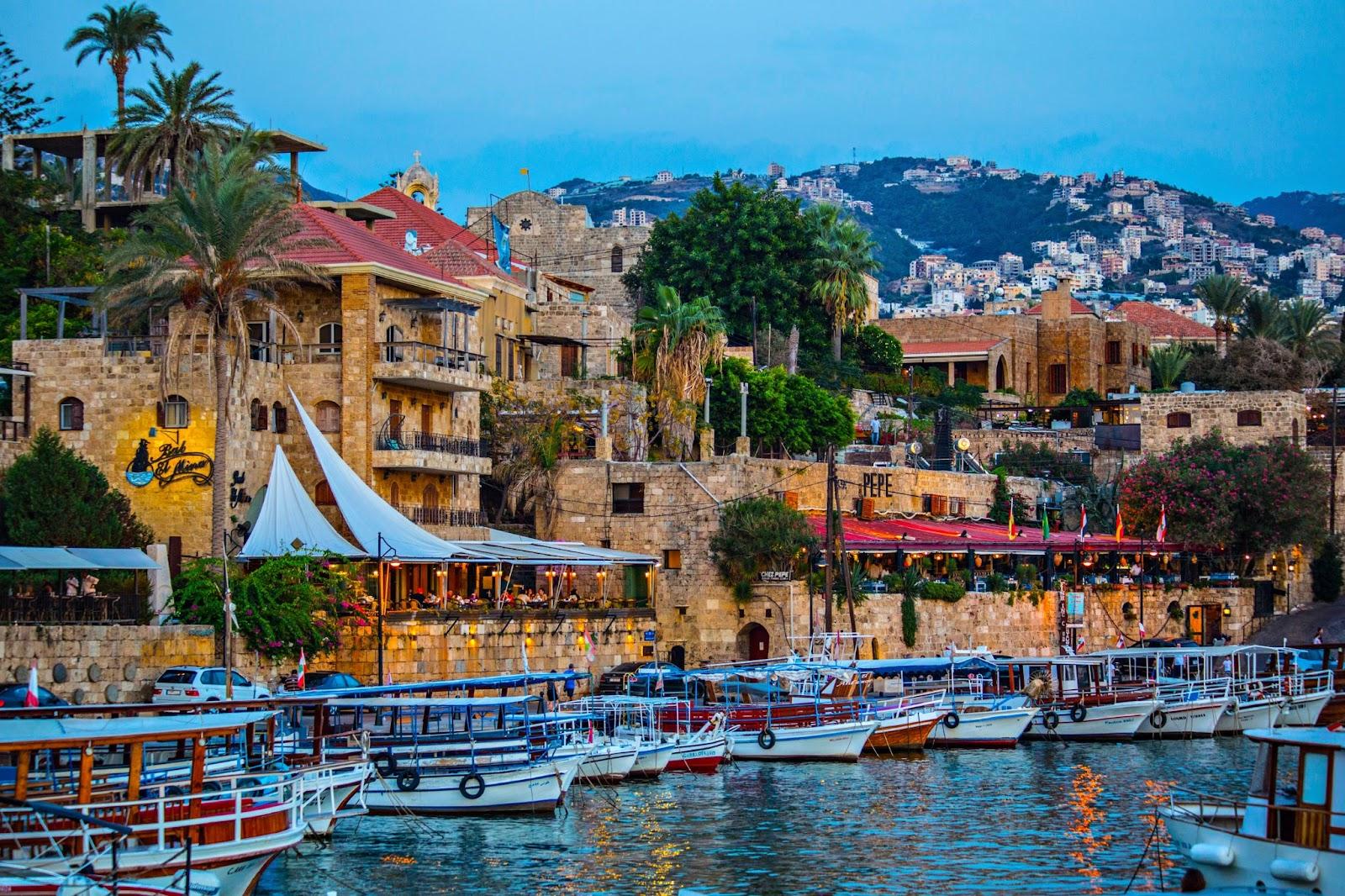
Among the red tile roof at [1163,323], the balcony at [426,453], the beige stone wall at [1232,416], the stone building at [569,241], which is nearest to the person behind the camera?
the balcony at [426,453]

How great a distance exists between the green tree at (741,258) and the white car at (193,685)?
45.3 metres

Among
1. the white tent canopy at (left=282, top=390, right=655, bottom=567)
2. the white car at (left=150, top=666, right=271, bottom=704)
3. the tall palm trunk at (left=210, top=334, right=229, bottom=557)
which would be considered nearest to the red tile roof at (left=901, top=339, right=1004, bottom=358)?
the white tent canopy at (left=282, top=390, right=655, bottom=567)

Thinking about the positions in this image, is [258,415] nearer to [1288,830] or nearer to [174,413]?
[174,413]

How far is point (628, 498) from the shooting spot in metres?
62.7

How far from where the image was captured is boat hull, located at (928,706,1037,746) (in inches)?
2042

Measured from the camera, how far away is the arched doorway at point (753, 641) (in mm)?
61375

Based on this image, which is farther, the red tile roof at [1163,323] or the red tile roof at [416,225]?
the red tile roof at [1163,323]

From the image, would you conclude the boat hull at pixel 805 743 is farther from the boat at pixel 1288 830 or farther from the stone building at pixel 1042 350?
the stone building at pixel 1042 350

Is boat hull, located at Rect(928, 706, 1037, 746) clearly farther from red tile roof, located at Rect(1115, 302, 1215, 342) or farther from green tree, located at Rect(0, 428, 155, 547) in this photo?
red tile roof, located at Rect(1115, 302, 1215, 342)

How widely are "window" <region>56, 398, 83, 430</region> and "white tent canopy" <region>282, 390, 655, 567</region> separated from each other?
5.88 metres

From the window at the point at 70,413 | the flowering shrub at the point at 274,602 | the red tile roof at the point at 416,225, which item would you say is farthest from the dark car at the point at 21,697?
the red tile roof at the point at 416,225

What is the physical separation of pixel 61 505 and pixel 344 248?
458 inches

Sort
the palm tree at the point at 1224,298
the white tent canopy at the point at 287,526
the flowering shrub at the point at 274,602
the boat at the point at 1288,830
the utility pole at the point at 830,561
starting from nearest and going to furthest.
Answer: the boat at the point at 1288,830 → the flowering shrub at the point at 274,602 → the white tent canopy at the point at 287,526 → the utility pole at the point at 830,561 → the palm tree at the point at 1224,298

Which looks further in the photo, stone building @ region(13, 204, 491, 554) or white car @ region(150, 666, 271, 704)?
stone building @ region(13, 204, 491, 554)
